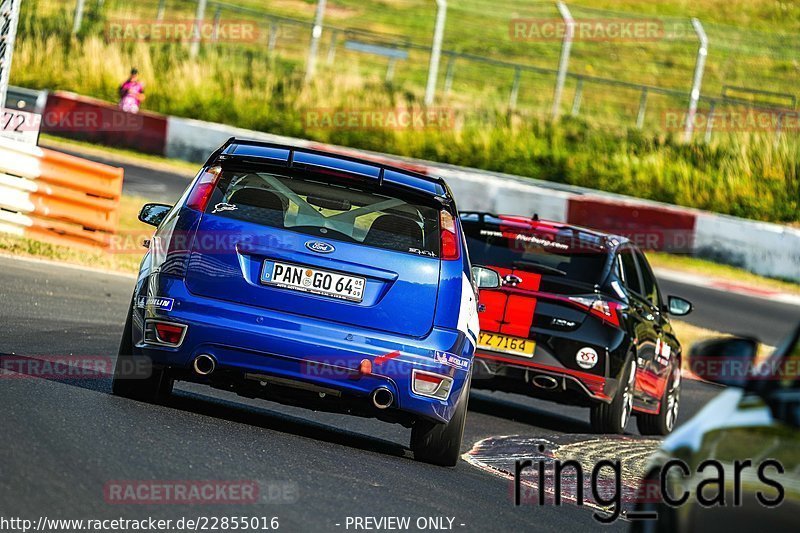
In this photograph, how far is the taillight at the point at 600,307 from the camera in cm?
1088

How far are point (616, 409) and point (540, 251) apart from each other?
135 cm

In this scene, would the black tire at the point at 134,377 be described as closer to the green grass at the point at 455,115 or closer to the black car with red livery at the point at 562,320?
the black car with red livery at the point at 562,320

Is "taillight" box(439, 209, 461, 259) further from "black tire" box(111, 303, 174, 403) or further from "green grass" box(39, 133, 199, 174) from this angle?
"green grass" box(39, 133, 199, 174)

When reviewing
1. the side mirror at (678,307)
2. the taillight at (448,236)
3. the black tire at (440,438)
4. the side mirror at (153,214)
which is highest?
the taillight at (448,236)

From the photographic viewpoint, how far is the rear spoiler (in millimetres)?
8047

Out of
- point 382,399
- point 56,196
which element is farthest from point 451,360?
point 56,196

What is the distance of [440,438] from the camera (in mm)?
8039

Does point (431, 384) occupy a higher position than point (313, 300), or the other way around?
point (313, 300)

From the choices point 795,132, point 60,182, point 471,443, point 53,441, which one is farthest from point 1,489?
point 795,132

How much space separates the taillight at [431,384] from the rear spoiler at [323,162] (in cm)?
104

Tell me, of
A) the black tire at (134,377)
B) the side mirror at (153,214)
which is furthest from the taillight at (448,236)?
the side mirror at (153,214)

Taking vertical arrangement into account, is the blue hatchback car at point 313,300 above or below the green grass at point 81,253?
above

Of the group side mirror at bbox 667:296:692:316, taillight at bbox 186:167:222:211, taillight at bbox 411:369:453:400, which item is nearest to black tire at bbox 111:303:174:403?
taillight at bbox 186:167:222:211

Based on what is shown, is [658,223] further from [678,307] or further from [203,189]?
[203,189]
